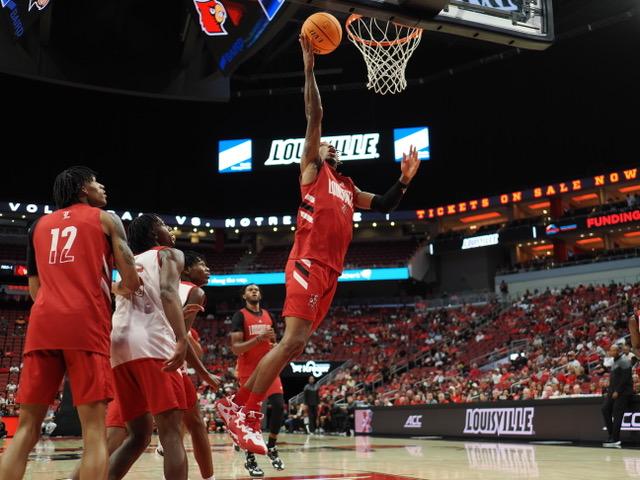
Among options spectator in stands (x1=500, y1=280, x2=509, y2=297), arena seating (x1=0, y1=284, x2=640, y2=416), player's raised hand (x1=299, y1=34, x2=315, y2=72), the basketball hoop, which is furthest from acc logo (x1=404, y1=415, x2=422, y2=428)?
spectator in stands (x1=500, y1=280, x2=509, y2=297)

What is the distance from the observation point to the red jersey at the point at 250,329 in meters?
8.82

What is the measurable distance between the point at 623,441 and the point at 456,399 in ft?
28.8

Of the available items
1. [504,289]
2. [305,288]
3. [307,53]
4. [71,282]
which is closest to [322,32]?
[307,53]

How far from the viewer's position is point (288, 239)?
48.4m

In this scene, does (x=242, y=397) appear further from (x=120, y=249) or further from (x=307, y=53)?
(x=307, y=53)

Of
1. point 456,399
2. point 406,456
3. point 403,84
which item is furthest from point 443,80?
point 406,456

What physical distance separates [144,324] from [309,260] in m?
1.48

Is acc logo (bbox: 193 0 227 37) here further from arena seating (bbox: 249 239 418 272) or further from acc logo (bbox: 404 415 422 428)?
arena seating (bbox: 249 239 418 272)

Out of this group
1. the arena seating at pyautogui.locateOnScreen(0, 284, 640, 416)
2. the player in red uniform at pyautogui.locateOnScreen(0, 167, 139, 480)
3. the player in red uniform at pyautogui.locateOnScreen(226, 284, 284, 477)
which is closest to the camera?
the player in red uniform at pyautogui.locateOnScreen(0, 167, 139, 480)

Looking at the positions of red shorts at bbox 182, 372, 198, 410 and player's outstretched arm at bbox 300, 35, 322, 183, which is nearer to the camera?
red shorts at bbox 182, 372, 198, 410

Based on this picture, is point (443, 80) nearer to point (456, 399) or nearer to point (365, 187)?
point (365, 187)

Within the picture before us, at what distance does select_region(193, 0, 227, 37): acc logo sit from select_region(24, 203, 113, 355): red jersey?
15931 millimetres

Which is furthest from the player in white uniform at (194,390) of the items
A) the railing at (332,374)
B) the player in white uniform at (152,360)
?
the railing at (332,374)

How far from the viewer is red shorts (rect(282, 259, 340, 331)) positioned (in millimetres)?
5375
